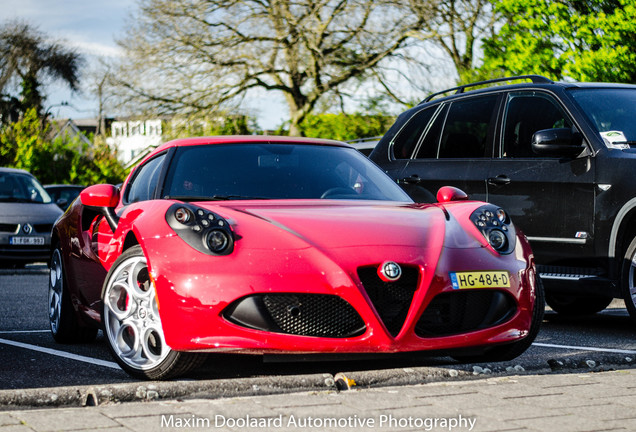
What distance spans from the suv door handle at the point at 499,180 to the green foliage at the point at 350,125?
1980 cm

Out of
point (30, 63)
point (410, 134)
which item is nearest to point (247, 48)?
point (410, 134)

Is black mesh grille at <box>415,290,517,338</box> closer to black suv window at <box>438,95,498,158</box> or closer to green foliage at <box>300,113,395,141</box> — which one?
black suv window at <box>438,95,498,158</box>

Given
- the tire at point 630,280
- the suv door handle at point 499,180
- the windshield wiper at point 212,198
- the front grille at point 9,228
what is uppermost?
the windshield wiper at point 212,198

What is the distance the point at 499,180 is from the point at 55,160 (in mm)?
33671

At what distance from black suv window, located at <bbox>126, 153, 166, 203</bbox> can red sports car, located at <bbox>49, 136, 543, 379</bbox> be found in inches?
3.0

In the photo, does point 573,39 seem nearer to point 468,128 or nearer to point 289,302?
point 468,128

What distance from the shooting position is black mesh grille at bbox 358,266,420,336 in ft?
15.5

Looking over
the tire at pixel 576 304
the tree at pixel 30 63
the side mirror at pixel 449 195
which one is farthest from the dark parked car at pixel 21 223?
the tree at pixel 30 63

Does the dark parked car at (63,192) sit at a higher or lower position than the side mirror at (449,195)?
lower

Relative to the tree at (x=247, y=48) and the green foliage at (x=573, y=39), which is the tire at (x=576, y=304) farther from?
the tree at (x=247, y=48)

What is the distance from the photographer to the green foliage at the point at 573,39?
1684 cm

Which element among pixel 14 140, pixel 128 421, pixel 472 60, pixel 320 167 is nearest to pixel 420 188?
pixel 320 167

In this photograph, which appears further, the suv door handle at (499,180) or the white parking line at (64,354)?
the suv door handle at (499,180)

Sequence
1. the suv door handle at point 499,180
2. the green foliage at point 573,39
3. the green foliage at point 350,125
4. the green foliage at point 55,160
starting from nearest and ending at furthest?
1. the suv door handle at point 499,180
2. the green foliage at point 573,39
3. the green foliage at point 350,125
4. the green foliage at point 55,160
